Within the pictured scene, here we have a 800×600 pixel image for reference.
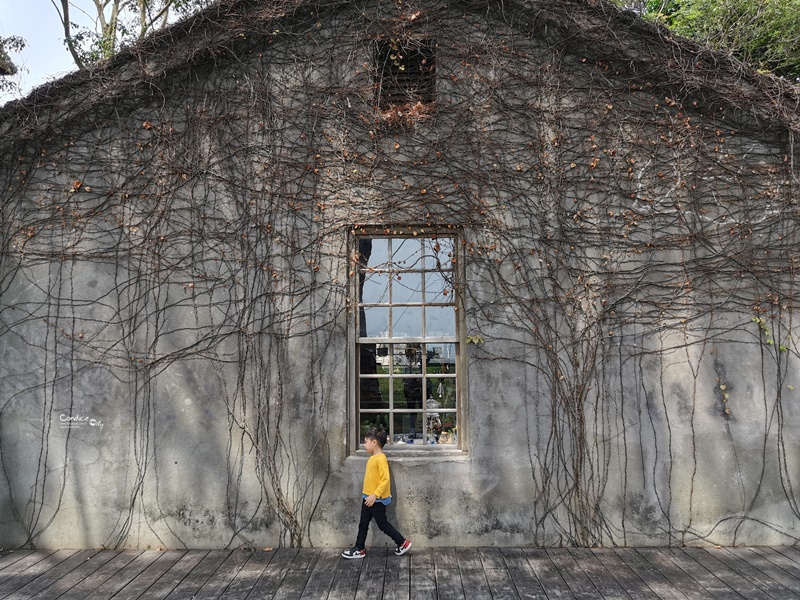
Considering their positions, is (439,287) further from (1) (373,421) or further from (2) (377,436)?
(2) (377,436)

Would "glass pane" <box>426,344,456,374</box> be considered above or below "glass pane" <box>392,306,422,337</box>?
below

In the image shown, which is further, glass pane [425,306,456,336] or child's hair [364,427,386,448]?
glass pane [425,306,456,336]

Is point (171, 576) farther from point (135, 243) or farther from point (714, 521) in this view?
point (714, 521)

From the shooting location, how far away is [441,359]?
19.4ft

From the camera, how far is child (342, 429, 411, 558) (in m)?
5.21

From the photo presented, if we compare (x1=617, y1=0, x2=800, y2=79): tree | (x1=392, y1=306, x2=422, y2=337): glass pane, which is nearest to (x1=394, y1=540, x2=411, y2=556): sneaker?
(x1=392, y1=306, x2=422, y2=337): glass pane

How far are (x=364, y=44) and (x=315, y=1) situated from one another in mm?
644

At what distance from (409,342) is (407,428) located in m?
0.87

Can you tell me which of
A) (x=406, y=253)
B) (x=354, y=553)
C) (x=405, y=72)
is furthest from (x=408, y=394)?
(x=405, y=72)

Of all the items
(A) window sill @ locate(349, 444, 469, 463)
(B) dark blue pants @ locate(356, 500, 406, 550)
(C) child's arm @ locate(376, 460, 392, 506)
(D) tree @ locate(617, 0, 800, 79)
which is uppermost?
(D) tree @ locate(617, 0, 800, 79)

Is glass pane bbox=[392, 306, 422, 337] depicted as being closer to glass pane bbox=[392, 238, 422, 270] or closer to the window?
the window

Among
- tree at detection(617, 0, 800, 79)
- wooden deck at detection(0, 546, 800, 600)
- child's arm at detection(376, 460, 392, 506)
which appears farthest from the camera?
tree at detection(617, 0, 800, 79)

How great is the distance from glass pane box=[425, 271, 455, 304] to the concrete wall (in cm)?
23

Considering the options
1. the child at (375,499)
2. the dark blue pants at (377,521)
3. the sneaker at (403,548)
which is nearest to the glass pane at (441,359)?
the child at (375,499)
